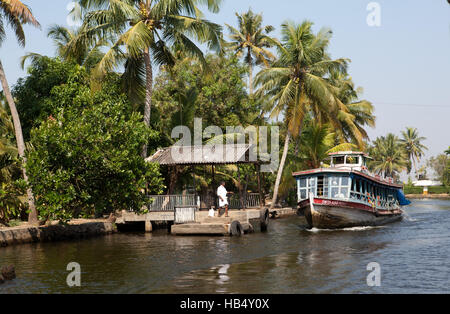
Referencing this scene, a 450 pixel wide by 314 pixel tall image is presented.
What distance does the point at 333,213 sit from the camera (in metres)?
27.3

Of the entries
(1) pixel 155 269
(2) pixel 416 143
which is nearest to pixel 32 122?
(1) pixel 155 269

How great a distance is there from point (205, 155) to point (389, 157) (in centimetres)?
6956

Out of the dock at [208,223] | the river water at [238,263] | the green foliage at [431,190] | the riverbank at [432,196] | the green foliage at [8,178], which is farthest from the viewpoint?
the green foliage at [431,190]

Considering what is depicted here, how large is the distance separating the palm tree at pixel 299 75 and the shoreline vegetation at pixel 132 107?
3.5 inches

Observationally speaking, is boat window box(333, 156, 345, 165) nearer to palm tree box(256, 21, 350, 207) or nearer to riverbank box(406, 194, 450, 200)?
palm tree box(256, 21, 350, 207)

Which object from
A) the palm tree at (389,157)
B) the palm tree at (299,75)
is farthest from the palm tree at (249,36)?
the palm tree at (389,157)

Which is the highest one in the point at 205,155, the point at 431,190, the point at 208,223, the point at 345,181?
the point at 205,155

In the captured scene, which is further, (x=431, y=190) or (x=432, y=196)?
(x=431, y=190)

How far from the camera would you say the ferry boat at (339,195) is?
27.2 metres

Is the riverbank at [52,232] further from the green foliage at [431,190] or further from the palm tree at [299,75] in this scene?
the green foliage at [431,190]

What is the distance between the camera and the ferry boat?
27.2 m

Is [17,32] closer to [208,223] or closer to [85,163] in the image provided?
[85,163]

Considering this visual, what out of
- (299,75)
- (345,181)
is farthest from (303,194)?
(299,75)
